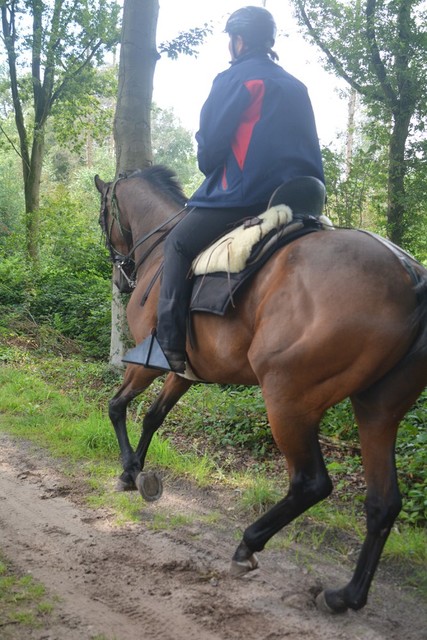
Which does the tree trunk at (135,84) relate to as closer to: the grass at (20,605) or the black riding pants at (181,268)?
the black riding pants at (181,268)

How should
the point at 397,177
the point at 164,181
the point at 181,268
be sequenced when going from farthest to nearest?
1. the point at 397,177
2. the point at 164,181
3. the point at 181,268

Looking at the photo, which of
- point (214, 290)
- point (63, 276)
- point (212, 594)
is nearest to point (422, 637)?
point (212, 594)

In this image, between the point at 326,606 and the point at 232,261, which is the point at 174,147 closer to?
the point at 232,261

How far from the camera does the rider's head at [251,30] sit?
3600mm

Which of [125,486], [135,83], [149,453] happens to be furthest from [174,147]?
[125,486]

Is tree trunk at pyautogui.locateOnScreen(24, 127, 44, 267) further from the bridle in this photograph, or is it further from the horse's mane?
the horse's mane

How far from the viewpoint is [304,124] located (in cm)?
354

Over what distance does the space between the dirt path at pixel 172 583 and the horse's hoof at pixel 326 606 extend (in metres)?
0.04

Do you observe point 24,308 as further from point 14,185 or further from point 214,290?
point 14,185

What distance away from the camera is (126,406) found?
480cm

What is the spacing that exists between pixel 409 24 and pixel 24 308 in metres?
8.93

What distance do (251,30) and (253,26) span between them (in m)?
0.03

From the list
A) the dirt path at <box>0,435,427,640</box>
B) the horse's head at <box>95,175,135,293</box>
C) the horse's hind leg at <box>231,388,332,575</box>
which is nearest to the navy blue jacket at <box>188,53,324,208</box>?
the horse's hind leg at <box>231,388,332,575</box>

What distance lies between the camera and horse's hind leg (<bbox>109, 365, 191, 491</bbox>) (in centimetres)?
468
